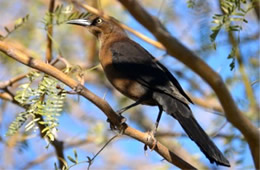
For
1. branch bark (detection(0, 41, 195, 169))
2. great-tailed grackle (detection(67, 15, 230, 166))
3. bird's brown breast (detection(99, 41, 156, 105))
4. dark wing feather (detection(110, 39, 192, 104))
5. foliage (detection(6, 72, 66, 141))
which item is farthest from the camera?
bird's brown breast (detection(99, 41, 156, 105))

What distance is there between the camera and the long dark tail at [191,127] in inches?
129

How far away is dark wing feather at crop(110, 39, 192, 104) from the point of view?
156 inches

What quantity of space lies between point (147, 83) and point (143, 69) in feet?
0.64

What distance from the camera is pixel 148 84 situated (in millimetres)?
4023

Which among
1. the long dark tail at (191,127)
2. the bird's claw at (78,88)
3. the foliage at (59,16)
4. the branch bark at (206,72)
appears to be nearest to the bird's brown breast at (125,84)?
the long dark tail at (191,127)

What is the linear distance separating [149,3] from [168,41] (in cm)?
340

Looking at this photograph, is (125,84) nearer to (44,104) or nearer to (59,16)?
(59,16)

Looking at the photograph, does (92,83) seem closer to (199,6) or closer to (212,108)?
(212,108)

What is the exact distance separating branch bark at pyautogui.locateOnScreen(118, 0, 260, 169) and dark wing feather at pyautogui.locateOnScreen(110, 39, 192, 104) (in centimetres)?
23

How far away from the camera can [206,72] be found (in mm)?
3814

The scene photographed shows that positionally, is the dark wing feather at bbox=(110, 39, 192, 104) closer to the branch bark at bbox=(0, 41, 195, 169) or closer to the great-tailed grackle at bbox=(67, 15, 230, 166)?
the great-tailed grackle at bbox=(67, 15, 230, 166)

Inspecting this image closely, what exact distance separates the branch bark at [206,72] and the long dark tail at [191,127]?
0.91 ft

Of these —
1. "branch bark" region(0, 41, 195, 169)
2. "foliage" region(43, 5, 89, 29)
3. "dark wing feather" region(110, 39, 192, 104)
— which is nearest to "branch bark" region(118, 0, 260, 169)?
"dark wing feather" region(110, 39, 192, 104)

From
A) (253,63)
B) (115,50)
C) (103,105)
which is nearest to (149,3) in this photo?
A: (253,63)
